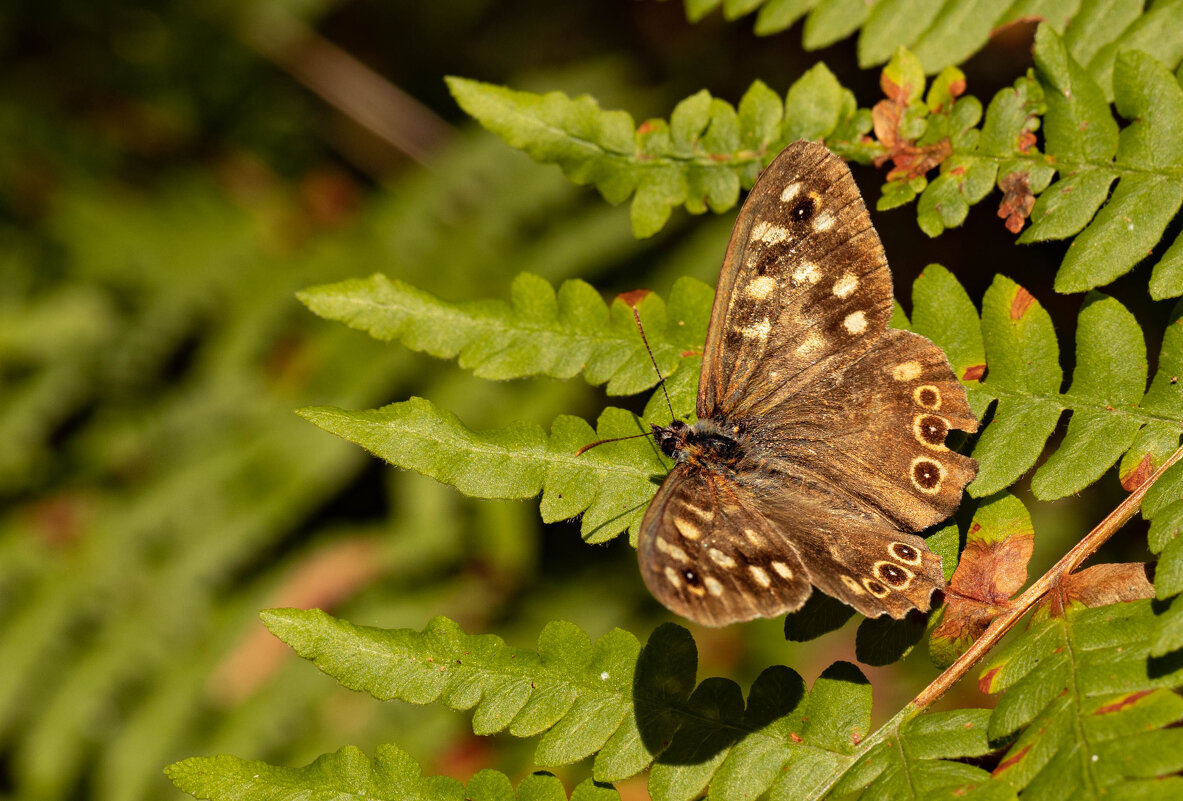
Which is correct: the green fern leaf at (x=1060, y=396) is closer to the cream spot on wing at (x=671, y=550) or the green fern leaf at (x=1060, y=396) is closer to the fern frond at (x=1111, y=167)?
the fern frond at (x=1111, y=167)

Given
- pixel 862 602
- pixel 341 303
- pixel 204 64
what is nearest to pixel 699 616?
pixel 862 602

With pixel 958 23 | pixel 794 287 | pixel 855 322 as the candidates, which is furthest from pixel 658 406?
pixel 958 23

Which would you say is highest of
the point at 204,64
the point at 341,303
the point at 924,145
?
the point at 924,145

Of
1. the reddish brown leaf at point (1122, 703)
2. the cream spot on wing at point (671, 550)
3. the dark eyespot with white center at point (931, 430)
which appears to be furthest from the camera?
the dark eyespot with white center at point (931, 430)

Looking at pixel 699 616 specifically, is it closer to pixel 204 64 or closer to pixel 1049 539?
pixel 1049 539

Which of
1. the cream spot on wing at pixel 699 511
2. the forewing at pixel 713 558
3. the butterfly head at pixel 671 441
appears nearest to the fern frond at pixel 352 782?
the forewing at pixel 713 558

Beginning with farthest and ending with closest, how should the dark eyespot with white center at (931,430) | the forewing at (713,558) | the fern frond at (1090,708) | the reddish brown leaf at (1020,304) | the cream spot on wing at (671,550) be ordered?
the reddish brown leaf at (1020,304)
the dark eyespot with white center at (931,430)
the cream spot on wing at (671,550)
the forewing at (713,558)
the fern frond at (1090,708)

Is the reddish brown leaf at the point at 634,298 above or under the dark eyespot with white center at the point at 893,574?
above

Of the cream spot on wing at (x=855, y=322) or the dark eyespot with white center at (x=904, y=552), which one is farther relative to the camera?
the cream spot on wing at (x=855, y=322)
